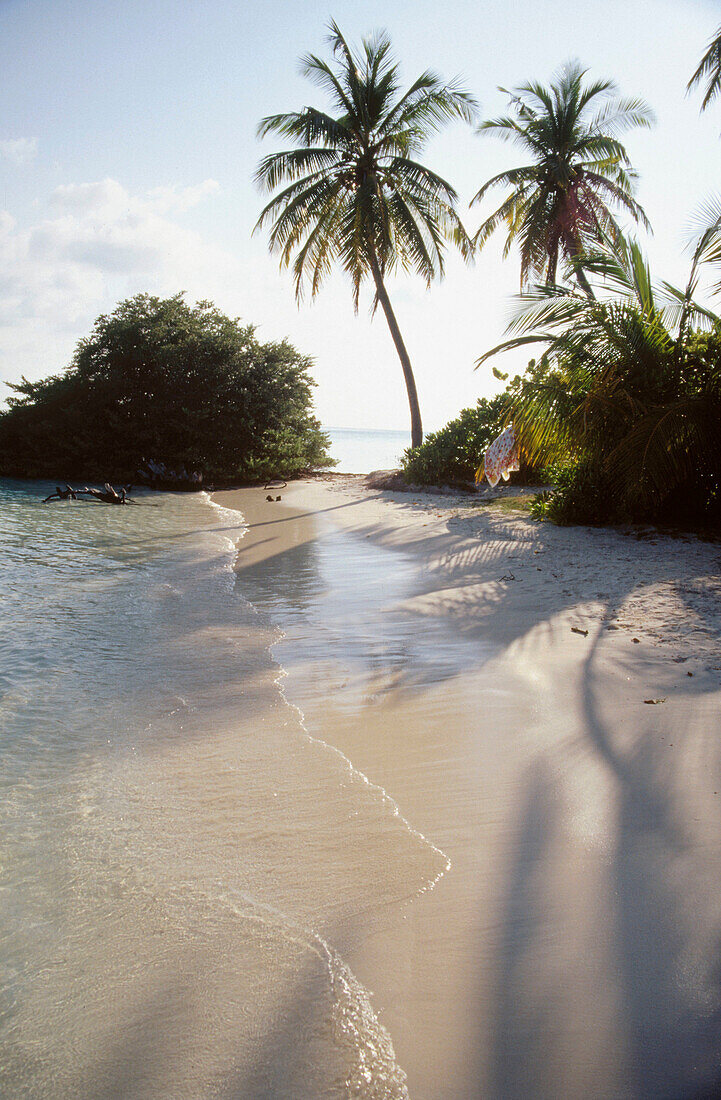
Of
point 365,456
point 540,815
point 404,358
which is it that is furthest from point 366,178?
point 365,456

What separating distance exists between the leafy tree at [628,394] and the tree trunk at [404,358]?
32.0ft

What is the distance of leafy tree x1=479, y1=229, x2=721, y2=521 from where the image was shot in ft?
25.6

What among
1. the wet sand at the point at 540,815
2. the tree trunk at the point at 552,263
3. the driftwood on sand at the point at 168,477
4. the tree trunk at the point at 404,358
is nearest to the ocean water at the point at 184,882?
the wet sand at the point at 540,815

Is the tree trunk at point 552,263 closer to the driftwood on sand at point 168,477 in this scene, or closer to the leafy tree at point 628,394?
the leafy tree at point 628,394

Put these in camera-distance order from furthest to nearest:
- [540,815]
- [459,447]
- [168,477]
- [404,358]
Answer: [168,477] < [404,358] < [459,447] < [540,815]

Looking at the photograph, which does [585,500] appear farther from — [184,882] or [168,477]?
[168,477]

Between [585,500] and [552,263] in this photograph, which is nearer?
[585,500]

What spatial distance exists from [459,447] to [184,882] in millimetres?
14601

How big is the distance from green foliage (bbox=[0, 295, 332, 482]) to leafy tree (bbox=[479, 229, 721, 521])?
14306 millimetres

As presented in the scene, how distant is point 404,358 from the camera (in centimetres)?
1945

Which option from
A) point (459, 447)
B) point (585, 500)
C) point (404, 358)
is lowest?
point (585, 500)

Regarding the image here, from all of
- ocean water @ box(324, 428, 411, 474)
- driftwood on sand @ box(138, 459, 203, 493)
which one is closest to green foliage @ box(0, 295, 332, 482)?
driftwood on sand @ box(138, 459, 203, 493)

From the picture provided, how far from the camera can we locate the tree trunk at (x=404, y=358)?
737 inches

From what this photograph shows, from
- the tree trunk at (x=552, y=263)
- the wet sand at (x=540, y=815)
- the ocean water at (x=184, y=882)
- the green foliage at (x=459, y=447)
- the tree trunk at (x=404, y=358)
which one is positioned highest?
the tree trunk at (x=552, y=263)
